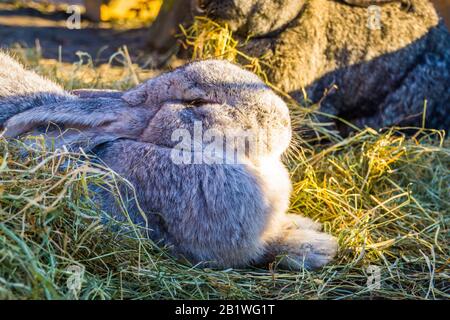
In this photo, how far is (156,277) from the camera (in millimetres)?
3164

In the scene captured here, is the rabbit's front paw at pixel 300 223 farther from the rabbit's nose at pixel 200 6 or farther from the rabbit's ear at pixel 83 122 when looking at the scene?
the rabbit's nose at pixel 200 6

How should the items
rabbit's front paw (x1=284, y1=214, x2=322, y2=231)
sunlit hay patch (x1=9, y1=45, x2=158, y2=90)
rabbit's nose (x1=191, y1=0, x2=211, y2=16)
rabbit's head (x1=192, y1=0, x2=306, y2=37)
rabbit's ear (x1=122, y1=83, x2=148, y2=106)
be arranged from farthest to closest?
sunlit hay patch (x1=9, y1=45, x2=158, y2=90) < rabbit's nose (x1=191, y1=0, x2=211, y2=16) < rabbit's head (x1=192, y1=0, x2=306, y2=37) < rabbit's front paw (x1=284, y1=214, x2=322, y2=231) < rabbit's ear (x1=122, y1=83, x2=148, y2=106)

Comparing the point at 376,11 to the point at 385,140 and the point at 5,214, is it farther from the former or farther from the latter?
the point at 5,214

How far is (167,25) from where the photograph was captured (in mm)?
7055

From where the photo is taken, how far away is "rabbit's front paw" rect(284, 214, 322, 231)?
3850 mm

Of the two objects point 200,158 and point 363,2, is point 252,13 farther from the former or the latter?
point 200,158

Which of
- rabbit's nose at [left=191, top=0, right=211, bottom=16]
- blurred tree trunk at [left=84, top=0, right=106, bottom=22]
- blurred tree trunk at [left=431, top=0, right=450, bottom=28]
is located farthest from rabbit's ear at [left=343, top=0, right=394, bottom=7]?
blurred tree trunk at [left=84, top=0, right=106, bottom=22]

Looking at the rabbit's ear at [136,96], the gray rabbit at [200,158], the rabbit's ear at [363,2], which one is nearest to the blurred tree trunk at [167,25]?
the rabbit's ear at [363,2]

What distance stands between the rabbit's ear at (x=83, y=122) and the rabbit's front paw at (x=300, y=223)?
0.95m

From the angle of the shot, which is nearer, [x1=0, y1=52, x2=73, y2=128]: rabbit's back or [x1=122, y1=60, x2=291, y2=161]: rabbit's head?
[x1=122, y1=60, x2=291, y2=161]: rabbit's head

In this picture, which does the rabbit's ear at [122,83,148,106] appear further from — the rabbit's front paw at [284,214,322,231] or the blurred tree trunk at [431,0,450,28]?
the blurred tree trunk at [431,0,450,28]

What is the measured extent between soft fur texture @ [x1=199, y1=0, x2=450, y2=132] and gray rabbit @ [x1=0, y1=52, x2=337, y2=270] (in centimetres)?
Result: 138

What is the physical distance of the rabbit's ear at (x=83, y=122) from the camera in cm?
360
